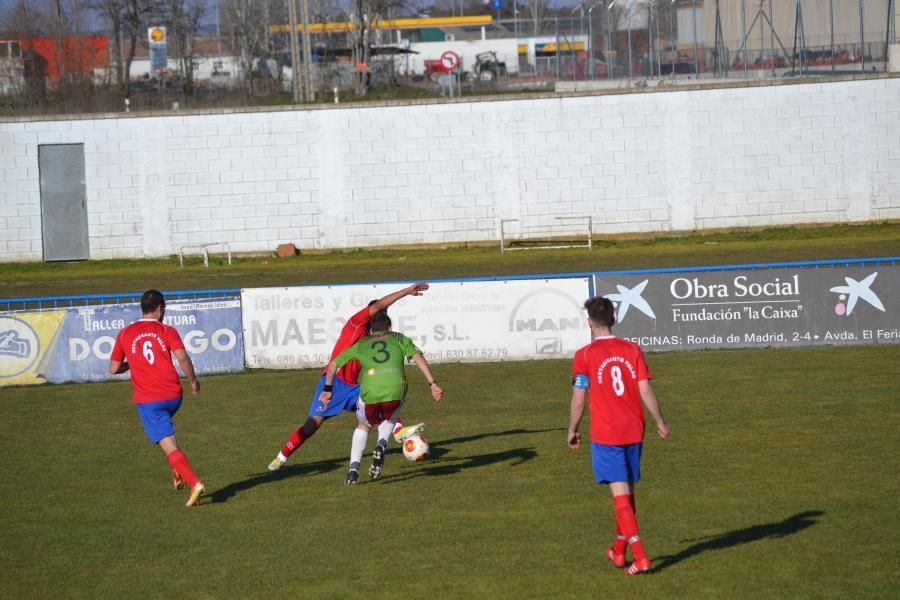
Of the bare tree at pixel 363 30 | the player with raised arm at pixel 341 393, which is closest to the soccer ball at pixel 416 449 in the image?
the player with raised arm at pixel 341 393

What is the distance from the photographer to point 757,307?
71.9 feet

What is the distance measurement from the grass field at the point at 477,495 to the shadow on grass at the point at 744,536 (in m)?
0.03

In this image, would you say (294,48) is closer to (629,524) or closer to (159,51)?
(159,51)

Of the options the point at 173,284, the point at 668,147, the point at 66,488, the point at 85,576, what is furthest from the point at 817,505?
the point at 668,147

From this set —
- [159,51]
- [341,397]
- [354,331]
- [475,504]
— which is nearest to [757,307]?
[341,397]

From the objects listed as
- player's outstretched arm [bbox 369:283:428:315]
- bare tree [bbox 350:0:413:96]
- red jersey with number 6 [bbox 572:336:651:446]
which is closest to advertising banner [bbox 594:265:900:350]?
player's outstretched arm [bbox 369:283:428:315]

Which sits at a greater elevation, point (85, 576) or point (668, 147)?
point (668, 147)

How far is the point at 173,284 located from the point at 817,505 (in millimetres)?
25988

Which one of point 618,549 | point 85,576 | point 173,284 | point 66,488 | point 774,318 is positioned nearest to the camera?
point 618,549

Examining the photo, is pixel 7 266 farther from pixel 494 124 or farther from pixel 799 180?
pixel 799 180

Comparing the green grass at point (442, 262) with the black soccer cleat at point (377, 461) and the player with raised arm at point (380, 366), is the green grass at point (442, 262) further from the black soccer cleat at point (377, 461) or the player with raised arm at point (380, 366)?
the player with raised arm at point (380, 366)

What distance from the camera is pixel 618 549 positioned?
866 cm

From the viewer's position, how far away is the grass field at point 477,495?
28.7 ft

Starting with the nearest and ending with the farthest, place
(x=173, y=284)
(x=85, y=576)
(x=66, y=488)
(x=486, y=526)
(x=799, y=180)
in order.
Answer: (x=85, y=576)
(x=486, y=526)
(x=66, y=488)
(x=173, y=284)
(x=799, y=180)
